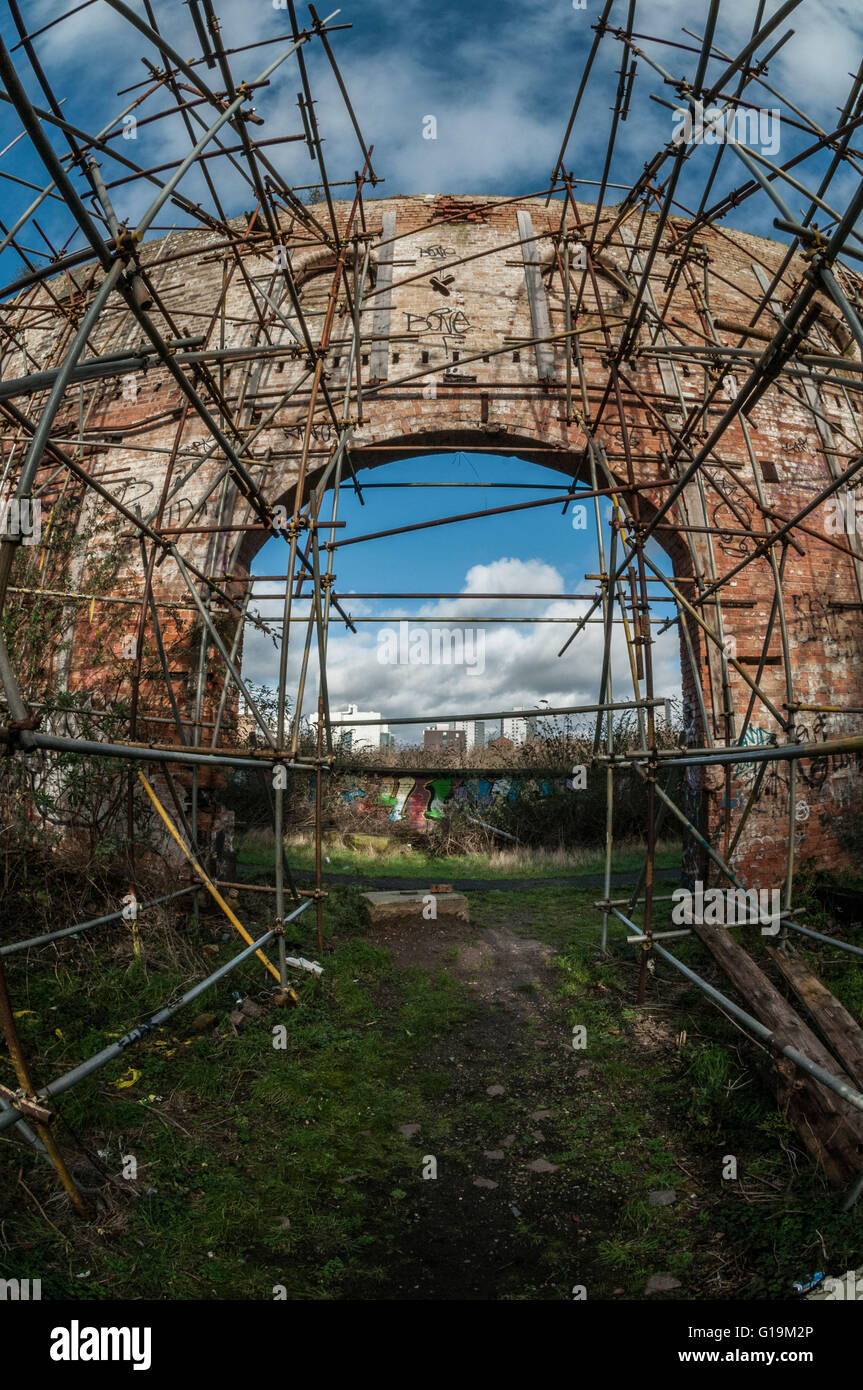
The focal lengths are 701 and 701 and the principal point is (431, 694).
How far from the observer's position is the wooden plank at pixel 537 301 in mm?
8750

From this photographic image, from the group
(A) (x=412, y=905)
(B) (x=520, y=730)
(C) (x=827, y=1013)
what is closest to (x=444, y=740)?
(B) (x=520, y=730)

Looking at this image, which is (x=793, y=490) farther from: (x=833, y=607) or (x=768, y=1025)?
(x=768, y=1025)

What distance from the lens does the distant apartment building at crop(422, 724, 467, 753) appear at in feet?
62.1

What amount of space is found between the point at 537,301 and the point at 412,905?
7.80m

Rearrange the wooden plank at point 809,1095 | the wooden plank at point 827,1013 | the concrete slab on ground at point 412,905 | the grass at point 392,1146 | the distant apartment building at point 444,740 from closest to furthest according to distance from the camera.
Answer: the grass at point 392,1146 < the wooden plank at point 809,1095 < the wooden plank at point 827,1013 < the concrete slab on ground at point 412,905 < the distant apartment building at point 444,740

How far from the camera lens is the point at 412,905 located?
7.81 metres

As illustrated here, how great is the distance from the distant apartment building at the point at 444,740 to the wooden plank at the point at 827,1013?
45.1 feet

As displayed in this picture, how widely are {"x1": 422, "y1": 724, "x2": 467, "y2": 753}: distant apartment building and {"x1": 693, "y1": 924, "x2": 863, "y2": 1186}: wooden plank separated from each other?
14.1m

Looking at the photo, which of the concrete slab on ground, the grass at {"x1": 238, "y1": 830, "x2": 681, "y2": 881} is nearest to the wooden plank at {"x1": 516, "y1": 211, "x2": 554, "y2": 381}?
the concrete slab on ground

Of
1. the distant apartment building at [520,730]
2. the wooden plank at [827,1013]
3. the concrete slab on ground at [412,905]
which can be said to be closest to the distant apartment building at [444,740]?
the distant apartment building at [520,730]

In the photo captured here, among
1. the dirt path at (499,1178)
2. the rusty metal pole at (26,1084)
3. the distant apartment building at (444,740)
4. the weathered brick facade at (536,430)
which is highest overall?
→ the weathered brick facade at (536,430)

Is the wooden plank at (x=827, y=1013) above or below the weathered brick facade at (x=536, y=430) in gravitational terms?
below

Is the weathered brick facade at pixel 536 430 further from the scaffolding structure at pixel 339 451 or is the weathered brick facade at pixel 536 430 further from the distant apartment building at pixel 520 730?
the distant apartment building at pixel 520 730

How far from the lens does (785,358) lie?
298 cm
